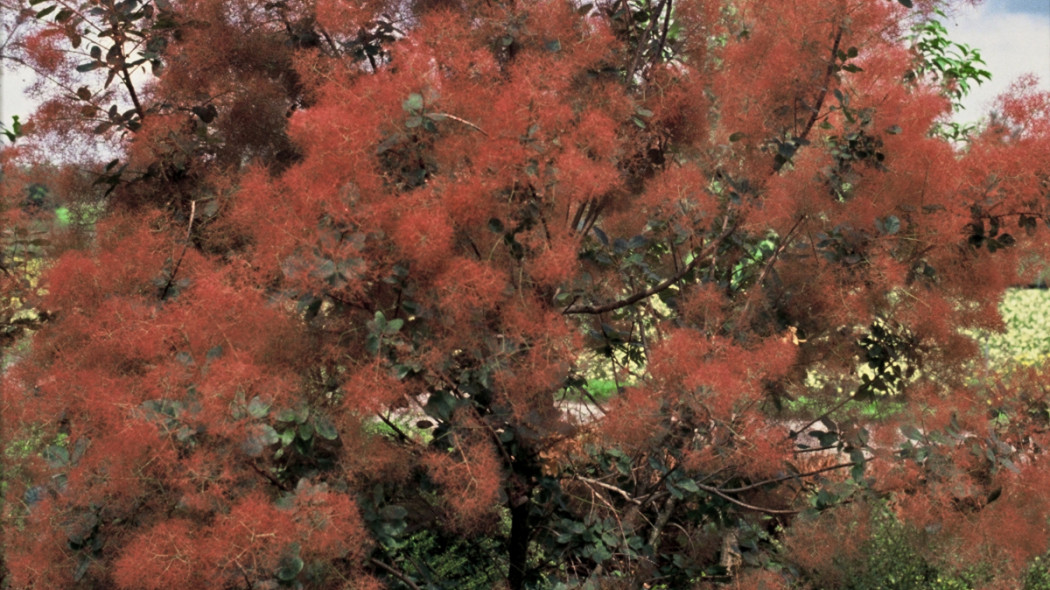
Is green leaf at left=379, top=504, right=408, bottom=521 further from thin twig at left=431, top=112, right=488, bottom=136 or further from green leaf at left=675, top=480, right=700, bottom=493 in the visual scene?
thin twig at left=431, top=112, right=488, bottom=136

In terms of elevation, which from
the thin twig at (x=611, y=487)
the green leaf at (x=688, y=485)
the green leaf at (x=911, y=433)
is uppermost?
the green leaf at (x=911, y=433)

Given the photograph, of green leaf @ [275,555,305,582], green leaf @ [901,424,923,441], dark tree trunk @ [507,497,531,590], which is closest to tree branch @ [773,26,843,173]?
green leaf @ [901,424,923,441]

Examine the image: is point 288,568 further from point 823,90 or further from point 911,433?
point 823,90

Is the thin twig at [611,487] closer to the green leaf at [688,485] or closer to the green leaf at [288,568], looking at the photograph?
the green leaf at [688,485]

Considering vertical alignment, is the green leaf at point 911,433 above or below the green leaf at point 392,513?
above

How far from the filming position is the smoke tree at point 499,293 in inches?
112

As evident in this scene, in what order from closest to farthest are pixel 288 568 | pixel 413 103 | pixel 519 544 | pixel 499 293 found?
pixel 288 568 < pixel 413 103 < pixel 499 293 < pixel 519 544

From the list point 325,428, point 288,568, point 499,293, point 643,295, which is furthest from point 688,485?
point 288,568

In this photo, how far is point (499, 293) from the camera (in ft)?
9.88

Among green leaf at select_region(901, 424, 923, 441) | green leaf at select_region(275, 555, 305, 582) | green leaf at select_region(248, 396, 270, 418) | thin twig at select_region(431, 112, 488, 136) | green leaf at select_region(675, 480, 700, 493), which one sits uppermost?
thin twig at select_region(431, 112, 488, 136)

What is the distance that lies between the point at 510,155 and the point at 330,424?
3.04 ft

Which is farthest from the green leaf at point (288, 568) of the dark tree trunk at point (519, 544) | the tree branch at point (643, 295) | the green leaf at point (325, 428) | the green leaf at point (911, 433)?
the green leaf at point (911, 433)

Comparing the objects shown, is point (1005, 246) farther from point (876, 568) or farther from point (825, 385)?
point (876, 568)

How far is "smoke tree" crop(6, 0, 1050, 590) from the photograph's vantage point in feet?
9.37
